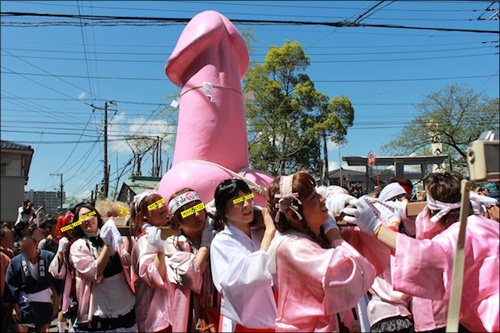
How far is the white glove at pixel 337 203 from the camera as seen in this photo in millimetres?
2328

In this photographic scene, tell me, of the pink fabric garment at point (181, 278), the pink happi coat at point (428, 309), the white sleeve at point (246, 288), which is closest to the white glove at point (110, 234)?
the pink fabric garment at point (181, 278)

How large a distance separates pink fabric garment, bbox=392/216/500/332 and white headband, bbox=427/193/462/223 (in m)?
0.25

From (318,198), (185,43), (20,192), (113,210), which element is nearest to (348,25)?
(185,43)

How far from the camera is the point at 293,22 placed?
802cm

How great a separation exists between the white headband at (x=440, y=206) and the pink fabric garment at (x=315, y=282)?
553 mm

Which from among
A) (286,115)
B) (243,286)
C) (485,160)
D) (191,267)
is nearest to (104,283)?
(191,267)

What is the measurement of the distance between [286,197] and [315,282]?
454 millimetres

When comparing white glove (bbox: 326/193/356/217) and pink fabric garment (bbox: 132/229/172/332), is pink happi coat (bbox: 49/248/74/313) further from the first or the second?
white glove (bbox: 326/193/356/217)

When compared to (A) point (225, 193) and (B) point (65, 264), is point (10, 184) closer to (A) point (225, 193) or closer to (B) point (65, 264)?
(A) point (225, 193)

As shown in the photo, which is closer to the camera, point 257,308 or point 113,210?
point 257,308

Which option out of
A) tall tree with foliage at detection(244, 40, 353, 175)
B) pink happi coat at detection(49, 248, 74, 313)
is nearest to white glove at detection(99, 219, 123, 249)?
pink happi coat at detection(49, 248, 74, 313)

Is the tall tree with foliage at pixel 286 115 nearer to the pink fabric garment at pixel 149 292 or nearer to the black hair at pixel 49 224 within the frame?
the black hair at pixel 49 224

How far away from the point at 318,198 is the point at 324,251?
30 centimetres

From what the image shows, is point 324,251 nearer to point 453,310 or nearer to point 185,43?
point 453,310
